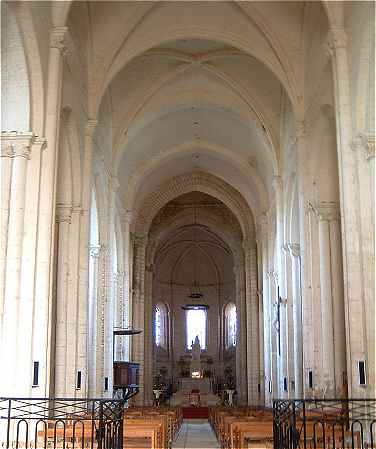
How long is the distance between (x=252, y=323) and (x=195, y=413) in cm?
592

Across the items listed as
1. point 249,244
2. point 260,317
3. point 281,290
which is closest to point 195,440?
point 281,290

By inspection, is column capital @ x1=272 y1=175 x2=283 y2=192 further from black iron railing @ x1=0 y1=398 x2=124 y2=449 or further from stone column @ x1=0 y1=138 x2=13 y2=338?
black iron railing @ x1=0 y1=398 x2=124 y2=449

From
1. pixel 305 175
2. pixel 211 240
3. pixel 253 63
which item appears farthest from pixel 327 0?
pixel 211 240

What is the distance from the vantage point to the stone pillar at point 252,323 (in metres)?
35.7

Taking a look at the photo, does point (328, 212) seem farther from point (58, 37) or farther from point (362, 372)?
point (58, 37)

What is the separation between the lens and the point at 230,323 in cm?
4947

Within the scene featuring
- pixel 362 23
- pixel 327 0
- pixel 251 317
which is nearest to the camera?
pixel 362 23

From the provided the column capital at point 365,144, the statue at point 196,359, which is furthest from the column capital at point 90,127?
the statue at point 196,359

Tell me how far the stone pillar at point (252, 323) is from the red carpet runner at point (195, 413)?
2.87m

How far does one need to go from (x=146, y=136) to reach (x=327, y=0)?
14.0 meters

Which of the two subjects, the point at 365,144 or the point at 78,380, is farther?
the point at 78,380

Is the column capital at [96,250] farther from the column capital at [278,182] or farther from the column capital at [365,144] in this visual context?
the column capital at [365,144]

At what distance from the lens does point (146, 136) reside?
1142 inches

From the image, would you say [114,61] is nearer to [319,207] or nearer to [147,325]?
[319,207]
